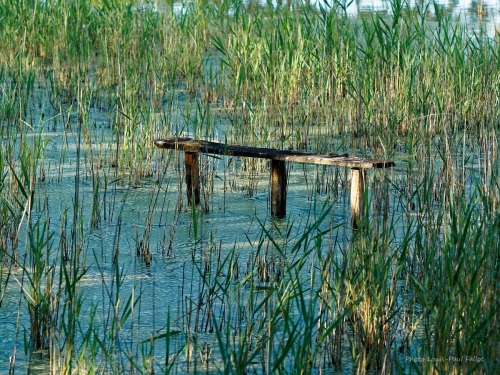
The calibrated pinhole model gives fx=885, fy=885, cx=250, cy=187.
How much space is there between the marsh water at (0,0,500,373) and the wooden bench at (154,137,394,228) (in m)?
0.06

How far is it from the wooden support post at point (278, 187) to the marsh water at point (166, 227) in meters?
0.05

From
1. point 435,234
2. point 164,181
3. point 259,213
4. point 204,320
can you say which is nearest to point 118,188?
point 164,181

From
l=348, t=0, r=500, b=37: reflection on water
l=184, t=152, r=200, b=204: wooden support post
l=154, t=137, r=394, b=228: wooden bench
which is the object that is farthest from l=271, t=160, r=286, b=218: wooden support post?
l=348, t=0, r=500, b=37: reflection on water

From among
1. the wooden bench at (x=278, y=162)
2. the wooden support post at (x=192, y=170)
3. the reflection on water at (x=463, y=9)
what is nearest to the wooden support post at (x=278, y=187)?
the wooden bench at (x=278, y=162)

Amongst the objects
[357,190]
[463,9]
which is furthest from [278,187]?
[463,9]

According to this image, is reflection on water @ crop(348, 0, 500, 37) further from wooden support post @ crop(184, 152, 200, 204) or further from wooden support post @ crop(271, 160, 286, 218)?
wooden support post @ crop(271, 160, 286, 218)

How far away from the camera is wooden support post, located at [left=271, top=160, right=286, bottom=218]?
3742 mm

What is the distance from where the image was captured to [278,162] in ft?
12.2

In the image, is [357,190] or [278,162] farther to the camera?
[278,162]

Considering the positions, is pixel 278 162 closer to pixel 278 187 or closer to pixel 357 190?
pixel 278 187

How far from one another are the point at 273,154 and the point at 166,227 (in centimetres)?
54

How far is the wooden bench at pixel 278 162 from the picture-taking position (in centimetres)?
339

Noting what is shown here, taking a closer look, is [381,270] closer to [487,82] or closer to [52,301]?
[52,301]

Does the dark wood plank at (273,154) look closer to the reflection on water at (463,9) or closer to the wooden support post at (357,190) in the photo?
the wooden support post at (357,190)
